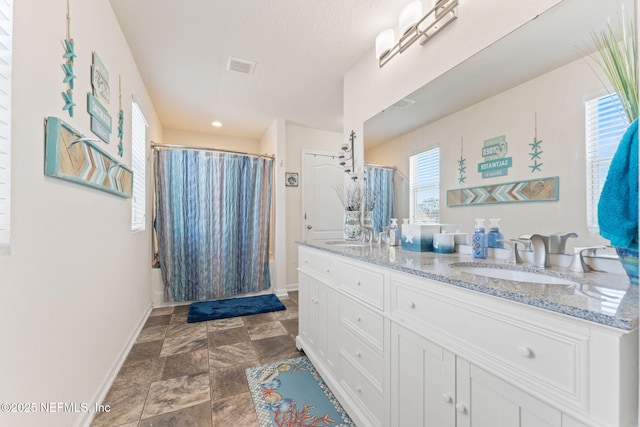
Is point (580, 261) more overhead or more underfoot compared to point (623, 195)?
more underfoot

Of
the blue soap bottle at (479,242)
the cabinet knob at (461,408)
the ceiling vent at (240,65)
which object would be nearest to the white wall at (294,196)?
the ceiling vent at (240,65)

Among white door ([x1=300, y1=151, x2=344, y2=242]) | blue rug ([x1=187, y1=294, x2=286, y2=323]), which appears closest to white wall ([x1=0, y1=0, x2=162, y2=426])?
blue rug ([x1=187, y1=294, x2=286, y2=323])

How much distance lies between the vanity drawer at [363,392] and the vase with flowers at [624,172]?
0.98 metres

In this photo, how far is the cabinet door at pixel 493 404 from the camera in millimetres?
630

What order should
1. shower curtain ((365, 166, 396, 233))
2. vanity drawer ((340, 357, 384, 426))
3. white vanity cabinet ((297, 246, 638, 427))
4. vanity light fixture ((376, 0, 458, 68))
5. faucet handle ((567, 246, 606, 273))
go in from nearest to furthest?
1. white vanity cabinet ((297, 246, 638, 427))
2. faucet handle ((567, 246, 606, 273))
3. vanity drawer ((340, 357, 384, 426))
4. vanity light fixture ((376, 0, 458, 68))
5. shower curtain ((365, 166, 396, 233))

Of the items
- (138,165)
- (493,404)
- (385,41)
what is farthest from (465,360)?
(138,165)

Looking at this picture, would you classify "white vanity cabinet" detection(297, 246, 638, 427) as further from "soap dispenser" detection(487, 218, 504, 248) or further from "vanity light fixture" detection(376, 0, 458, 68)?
"vanity light fixture" detection(376, 0, 458, 68)

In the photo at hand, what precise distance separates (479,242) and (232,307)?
8.93 ft

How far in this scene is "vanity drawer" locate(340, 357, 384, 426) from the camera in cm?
118

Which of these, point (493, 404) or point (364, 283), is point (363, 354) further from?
point (493, 404)

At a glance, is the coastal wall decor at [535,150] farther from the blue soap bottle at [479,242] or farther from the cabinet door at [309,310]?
the cabinet door at [309,310]

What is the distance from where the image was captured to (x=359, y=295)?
133 centimetres

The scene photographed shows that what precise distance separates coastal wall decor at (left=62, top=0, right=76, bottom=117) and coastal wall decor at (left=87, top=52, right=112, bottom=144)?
22cm

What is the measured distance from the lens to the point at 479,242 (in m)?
1.26
